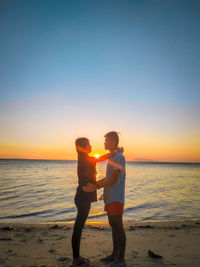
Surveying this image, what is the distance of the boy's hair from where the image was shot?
4.04 meters

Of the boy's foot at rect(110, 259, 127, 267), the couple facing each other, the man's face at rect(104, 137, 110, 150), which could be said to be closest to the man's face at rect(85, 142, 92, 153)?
the couple facing each other

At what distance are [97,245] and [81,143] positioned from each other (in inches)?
122

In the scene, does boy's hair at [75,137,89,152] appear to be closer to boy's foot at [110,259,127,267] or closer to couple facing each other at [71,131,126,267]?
couple facing each other at [71,131,126,267]

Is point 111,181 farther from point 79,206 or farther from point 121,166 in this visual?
point 79,206

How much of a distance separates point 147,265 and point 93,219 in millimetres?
5003

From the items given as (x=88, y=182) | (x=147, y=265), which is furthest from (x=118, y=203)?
(x=147, y=265)

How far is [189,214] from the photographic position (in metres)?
10.4

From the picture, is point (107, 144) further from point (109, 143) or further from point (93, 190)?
point (93, 190)

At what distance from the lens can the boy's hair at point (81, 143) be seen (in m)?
4.04

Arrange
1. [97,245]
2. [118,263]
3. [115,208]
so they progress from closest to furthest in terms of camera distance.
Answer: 1. [115,208]
2. [118,263]
3. [97,245]

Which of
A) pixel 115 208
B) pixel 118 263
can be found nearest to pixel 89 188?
pixel 115 208

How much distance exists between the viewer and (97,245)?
5.46 meters

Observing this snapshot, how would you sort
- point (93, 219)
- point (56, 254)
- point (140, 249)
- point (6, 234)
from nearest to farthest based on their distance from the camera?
1. point (56, 254)
2. point (140, 249)
3. point (6, 234)
4. point (93, 219)

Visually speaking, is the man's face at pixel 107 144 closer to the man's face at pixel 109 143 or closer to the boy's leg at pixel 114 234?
the man's face at pixel 109 143
